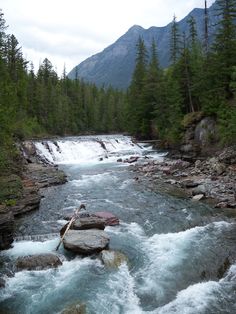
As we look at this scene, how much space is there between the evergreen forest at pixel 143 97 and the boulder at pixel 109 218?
6.05m

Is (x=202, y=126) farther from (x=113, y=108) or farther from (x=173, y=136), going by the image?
(x=113, y=108)

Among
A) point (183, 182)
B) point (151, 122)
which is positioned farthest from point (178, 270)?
point (151, 122)

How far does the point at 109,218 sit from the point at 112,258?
4826 mm

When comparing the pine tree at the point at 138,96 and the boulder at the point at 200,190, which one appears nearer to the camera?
the boulder at the point at 200,190

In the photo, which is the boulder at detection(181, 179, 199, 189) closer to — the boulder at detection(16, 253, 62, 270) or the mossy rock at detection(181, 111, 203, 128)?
the mossy rock at detection(181, 111, 203, 128)

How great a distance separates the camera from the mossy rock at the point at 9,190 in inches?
770

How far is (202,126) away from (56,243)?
2439cm

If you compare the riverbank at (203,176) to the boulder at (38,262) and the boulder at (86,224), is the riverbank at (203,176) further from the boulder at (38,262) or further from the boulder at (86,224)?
the boulder at (38,262)

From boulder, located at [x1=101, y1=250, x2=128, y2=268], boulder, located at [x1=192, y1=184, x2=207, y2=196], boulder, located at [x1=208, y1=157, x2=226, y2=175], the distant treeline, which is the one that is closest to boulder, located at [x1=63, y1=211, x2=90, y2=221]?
boulder, located at [x1=101, y1=250, x2=128, y2=268]

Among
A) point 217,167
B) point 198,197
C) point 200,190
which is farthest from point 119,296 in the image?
point 217,167

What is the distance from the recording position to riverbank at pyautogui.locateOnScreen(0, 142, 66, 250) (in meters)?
15.2

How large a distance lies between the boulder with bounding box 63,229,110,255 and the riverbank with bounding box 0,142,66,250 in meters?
2.66

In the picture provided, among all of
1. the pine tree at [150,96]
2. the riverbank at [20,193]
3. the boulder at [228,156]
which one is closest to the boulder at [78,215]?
the riverbank at [20,193]

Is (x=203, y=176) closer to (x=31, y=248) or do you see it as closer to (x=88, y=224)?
(x=88, y=224)
